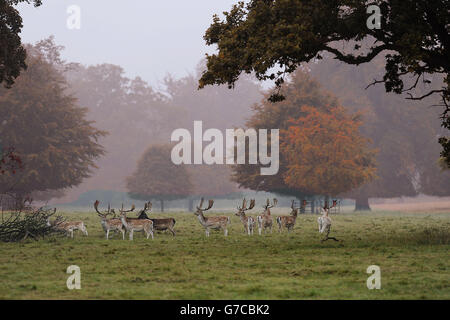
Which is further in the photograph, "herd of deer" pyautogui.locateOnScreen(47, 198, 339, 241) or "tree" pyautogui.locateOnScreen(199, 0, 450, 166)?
"herd of deer" pyautogui.locateOnScreen(47, 198, 339, 241)

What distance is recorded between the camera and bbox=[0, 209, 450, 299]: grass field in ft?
43.3

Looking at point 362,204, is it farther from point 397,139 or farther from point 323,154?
point 323,154

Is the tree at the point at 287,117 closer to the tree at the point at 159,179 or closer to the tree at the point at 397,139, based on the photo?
the tree at the point at 397,139

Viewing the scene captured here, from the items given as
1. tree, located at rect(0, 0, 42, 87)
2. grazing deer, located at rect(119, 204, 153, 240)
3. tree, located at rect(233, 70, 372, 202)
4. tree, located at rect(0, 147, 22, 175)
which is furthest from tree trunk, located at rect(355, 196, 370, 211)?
tree, located at rect(0, 0, 42, 87)

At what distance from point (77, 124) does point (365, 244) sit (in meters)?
35.0

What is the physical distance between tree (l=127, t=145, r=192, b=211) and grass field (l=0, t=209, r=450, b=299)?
167 feet

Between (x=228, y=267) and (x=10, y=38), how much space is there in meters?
14.7

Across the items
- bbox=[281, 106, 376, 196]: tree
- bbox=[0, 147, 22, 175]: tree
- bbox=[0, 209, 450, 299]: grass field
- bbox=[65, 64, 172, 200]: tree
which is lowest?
bbox=[0, 209, 450, 299]: grass field

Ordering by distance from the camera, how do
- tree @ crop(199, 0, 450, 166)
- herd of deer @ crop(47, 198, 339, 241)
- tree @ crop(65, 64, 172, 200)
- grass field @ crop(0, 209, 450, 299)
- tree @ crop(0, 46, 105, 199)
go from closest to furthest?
1. grass field @ crop(0, 209, 450, 299)
2. tree @ crop(199, 0, 450, 166)
3. herd of deer @ crop(47, 198, 339, 241)
4. tree @ crop(0, 46, 105, 199)
5. tree @ crop(65, 64, 172, 200)

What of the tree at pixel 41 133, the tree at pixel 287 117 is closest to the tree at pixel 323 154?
the tree at pixel 287 117

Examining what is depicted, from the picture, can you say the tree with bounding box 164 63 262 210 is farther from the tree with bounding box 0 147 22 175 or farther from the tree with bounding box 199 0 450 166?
the tree with bounding box 199 0 450 166

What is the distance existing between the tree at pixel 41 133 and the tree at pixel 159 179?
24.4m

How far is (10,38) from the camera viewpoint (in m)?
26.0

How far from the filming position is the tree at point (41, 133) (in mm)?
49656
